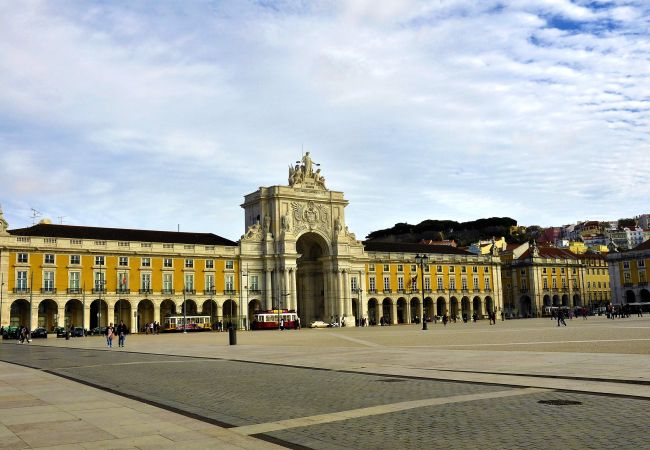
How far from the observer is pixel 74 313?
83.2m

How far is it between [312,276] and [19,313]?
44.7 m

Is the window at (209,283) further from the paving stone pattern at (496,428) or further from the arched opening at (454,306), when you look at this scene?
the paving stone pattern at (496,428)

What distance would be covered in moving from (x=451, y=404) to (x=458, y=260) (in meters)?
109

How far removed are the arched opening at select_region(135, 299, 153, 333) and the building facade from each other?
133mm

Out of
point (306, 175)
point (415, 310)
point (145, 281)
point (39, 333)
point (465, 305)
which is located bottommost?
point (415, 310)

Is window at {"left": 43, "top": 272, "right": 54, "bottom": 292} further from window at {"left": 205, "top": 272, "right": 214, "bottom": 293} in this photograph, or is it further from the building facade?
window at {"left": 205, "top": 272, "right": 214, "bottom": 293}

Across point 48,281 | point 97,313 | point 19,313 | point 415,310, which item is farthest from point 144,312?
point 415,310

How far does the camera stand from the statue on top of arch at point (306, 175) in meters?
104

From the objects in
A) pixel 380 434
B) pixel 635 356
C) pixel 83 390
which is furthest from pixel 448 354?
pixel 380 434

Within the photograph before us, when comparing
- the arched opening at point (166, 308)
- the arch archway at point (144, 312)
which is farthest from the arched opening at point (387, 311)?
the arch archway at point (144, 312)

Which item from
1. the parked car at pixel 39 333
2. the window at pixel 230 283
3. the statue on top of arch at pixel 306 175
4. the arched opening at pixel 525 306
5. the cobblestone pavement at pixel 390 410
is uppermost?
the statue on top of arch at pixel 306 175

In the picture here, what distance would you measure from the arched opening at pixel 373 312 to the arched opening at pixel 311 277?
10.1 m

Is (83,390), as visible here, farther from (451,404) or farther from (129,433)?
(451,404)

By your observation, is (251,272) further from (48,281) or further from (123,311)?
(48,281)
